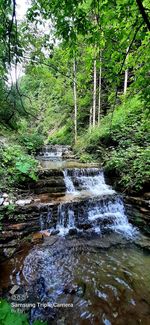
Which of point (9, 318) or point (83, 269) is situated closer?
point (9, 318)

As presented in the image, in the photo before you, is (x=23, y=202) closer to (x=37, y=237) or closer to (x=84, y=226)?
(x=37, y=237)

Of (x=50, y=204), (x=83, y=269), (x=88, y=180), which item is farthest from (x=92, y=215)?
(x=83, y=269)

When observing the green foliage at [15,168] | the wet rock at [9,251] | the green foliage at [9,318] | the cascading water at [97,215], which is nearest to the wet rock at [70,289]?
the wet rock at [9,251]

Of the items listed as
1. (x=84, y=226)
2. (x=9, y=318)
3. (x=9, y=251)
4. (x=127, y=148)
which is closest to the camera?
(x=9, y=318)

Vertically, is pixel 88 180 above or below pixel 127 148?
below

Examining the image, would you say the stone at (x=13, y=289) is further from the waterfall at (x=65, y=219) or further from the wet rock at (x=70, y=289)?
Answer: the waterfall at (x=65, y=219)

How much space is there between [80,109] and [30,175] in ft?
29.5

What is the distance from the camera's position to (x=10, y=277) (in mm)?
3375

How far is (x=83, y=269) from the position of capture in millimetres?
3631

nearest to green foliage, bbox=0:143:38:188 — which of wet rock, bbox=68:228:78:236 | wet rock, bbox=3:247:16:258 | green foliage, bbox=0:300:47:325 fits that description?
wet rock, bbox=3:247:16:258

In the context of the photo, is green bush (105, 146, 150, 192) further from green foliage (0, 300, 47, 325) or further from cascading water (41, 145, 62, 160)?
cascading water (41, 145, 62, 160)

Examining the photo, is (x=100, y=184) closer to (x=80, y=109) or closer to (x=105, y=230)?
(x=105, y=230)

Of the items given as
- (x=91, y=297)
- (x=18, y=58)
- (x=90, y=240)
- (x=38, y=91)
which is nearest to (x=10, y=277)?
(x=91, y=297)

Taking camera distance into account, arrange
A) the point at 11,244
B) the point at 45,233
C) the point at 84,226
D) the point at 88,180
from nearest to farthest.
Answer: the point at 11,244 < the point at 45,233 < the point at 84,226 < the point at 88,180
